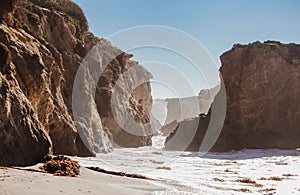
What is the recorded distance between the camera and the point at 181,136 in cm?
4881

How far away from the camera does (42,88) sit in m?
16.0

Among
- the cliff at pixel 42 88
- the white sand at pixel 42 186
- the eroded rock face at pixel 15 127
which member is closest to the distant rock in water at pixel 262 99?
the cliff at pixel 42 88


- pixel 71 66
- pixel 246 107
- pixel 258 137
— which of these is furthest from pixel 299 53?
pixel 71 66

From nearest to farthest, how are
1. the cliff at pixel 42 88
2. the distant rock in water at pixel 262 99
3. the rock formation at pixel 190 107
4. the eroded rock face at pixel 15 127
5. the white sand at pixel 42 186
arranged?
1. the white sand at pixel 42 186
2. the eroded rock face at pixel 15 127
3. the cliff at pixel 42 88
4. the distant rock in water at pixel 262 99
5. the rock formation at pixel 190 107

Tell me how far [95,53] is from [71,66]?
12.6 m

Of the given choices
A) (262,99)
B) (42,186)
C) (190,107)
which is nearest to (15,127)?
(42,186)

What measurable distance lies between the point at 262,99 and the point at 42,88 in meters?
31.1

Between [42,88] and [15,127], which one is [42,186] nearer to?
[15,127]

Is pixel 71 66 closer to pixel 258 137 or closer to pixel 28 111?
pixel 28 111

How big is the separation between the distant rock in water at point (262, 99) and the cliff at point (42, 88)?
1794 centimetres

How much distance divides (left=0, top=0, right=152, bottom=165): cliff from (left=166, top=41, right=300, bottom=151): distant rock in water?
58.9 ft

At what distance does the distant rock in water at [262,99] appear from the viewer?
119 feet

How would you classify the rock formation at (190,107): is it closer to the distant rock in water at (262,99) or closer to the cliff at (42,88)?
the distant rock in water at (262,99)

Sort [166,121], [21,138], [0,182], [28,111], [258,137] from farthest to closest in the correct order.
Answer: [166,121], [258,137], [28,111], [21,138], [0,182]
